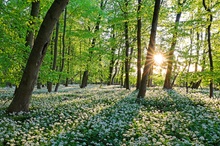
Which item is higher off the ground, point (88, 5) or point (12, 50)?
point (88, 5)

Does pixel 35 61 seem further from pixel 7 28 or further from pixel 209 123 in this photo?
pixel 209 123

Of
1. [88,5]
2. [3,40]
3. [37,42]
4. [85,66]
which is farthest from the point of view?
[85,66]

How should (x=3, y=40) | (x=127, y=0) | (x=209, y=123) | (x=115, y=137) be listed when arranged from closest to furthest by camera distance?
(x=115, y=137) → (x=209, y=123) → (x=3, y=40) → (x=127, y=0)

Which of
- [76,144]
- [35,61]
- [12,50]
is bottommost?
[76,144]

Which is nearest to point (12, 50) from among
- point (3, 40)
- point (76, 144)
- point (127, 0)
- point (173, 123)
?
point (3, 40)

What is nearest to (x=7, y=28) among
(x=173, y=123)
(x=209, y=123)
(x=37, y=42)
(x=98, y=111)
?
(x=37, y=42)

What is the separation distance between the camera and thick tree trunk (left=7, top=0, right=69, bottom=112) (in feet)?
29.6

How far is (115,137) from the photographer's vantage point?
6.62m

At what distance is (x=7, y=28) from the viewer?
11.2 m

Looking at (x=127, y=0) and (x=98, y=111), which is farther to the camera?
(x=127, y=0)

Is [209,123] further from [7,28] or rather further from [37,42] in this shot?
[7,28]

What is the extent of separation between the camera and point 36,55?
9320 mm

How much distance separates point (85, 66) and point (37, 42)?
20.6 m

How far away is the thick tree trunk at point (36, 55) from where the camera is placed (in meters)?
9.01
